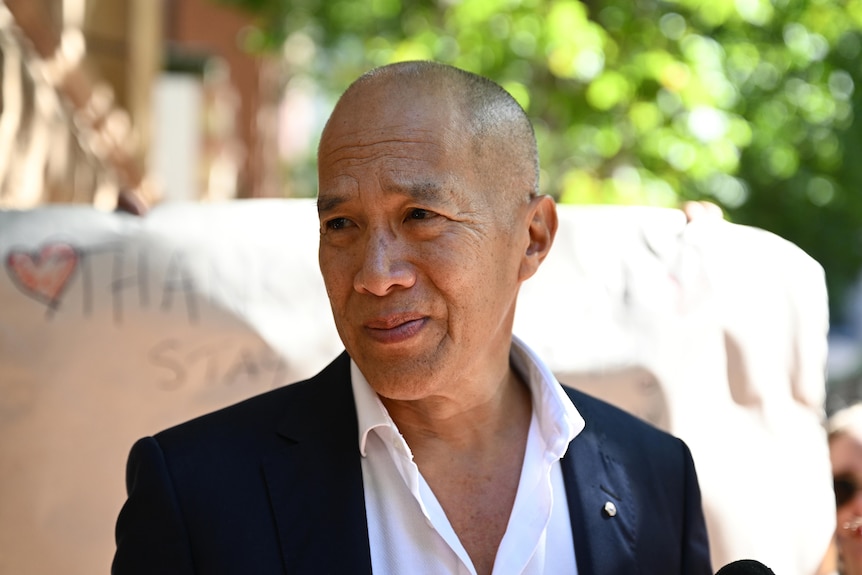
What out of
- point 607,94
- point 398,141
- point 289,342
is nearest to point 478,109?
point 398,141

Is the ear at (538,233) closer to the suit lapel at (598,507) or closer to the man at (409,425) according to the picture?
the man at (409,425)

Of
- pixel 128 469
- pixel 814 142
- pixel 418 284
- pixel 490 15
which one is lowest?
pixel 128 469

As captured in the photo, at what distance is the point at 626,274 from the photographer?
10.9 feet

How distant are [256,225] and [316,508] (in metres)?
1.25

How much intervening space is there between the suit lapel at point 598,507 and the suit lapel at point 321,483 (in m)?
0.48

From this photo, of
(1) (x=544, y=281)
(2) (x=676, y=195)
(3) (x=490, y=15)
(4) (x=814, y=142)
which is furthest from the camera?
(4) (x=814, y=142)

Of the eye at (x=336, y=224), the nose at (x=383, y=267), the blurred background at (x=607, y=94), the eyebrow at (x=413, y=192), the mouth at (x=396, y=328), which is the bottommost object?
the mouth at (x=396, y=328)

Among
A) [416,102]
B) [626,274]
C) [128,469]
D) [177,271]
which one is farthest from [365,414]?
[626,274]

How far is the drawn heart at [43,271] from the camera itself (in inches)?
113

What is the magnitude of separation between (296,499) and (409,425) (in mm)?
332

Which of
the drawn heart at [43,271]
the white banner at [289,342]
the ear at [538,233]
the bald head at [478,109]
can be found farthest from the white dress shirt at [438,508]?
the drawn heart at [43,271]

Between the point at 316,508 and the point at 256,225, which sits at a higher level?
the point at 256,225

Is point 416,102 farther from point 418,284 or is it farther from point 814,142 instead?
point 814,142

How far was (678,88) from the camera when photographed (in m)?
5.10
